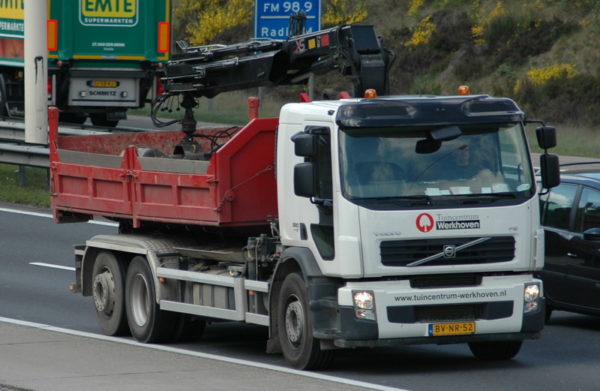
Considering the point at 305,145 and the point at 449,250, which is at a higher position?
the point at 305,145

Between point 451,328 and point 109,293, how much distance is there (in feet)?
14.8

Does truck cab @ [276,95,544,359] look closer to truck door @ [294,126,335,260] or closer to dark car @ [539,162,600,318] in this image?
truck door @ [294,126,335,260]

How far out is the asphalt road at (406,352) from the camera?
11.6 meters

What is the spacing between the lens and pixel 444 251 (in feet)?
38.7

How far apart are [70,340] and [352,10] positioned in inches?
1826

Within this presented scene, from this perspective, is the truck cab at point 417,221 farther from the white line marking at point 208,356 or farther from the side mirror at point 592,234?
the side mirror at point 592,234

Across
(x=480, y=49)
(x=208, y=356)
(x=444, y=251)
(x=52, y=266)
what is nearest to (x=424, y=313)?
(x=444, y=251)

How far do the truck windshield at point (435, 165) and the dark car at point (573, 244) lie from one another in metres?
2.26

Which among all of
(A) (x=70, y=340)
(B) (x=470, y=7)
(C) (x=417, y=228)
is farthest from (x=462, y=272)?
(B) (x=470, y=7)

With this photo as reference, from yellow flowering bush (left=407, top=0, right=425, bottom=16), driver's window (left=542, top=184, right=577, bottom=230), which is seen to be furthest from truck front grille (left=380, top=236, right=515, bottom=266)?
yellow flowering bush (left=407, top=0, right=425, bottom=16)

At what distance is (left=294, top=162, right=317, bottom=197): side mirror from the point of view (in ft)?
38.9

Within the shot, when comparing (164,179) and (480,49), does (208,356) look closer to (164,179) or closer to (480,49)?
(164,179)

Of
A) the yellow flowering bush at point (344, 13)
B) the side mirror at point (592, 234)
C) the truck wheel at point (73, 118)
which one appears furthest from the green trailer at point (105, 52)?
the side mirror at point (592, 234)

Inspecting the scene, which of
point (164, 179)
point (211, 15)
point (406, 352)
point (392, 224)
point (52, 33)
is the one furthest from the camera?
point (211, 15)
